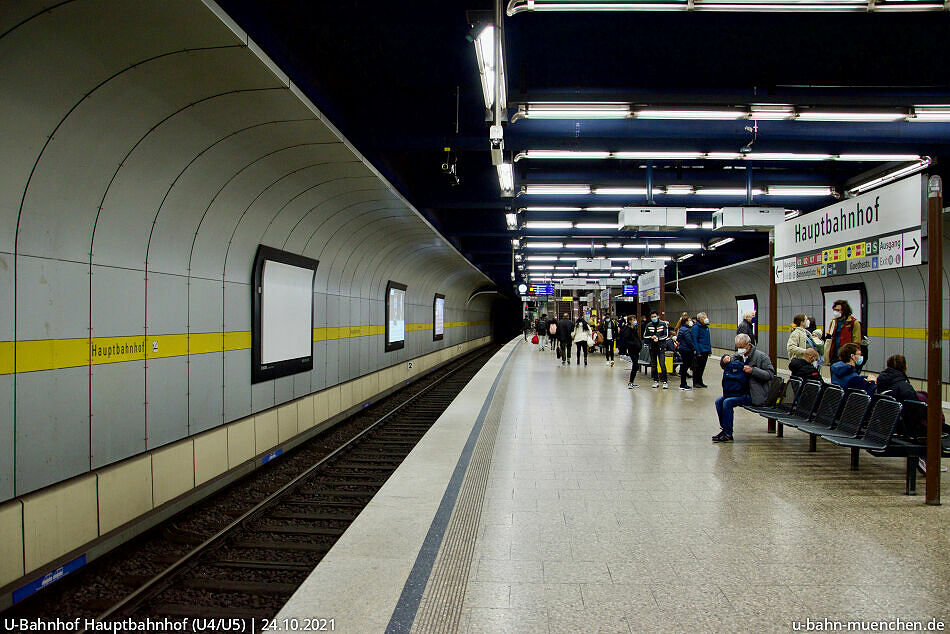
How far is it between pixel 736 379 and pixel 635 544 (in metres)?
4.16

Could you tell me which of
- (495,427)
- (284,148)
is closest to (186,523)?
(284,148)

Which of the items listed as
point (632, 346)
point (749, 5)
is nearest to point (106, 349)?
point (749, 5)

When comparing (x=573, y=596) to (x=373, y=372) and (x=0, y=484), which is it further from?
(x=373, y=372)

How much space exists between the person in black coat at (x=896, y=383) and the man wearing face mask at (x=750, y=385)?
1.46 m

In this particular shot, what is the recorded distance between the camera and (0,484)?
11.8ft

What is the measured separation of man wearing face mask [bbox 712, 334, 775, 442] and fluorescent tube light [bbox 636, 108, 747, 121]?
279cm

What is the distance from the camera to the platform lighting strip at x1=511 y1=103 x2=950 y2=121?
6.52 m

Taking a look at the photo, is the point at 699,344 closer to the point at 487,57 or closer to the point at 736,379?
the point at 736,379

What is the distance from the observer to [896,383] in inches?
225

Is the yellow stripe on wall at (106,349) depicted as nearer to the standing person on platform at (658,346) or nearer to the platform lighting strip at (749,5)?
the platform lighting strip at (749,5)

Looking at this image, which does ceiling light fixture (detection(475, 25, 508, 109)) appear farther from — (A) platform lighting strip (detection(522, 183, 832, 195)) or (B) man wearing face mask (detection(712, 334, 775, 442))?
Result: (A) platform lighting strip (detection(522, 183, 832, 195))

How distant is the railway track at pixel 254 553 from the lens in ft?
12.1

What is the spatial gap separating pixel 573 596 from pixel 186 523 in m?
3.95

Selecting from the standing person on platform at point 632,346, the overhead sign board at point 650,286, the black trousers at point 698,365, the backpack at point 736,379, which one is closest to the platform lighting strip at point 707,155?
the backpack at point 736,379
